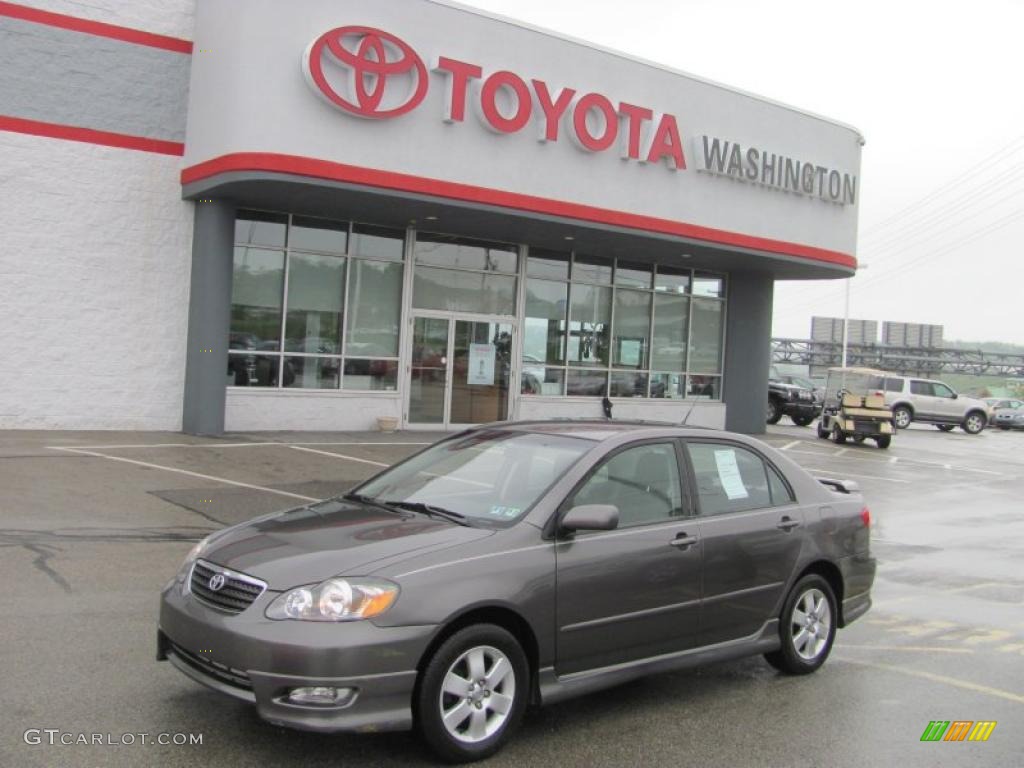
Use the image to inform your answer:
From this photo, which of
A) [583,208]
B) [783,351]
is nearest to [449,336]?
[583,208]

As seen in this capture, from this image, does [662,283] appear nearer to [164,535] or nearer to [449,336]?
[449,336]

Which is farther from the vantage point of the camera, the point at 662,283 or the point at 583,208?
the point at 662,283

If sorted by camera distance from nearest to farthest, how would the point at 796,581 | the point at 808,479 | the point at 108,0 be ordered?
1. the point at 796,581
2. the point at 808,479
3. the point at 108,0

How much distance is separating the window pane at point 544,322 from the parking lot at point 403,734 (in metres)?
8.81

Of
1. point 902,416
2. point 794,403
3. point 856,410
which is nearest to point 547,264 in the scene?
point 856,410

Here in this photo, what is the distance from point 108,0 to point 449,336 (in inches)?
323

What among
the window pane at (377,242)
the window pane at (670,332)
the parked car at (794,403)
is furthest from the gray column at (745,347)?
the window pane at (377,242)

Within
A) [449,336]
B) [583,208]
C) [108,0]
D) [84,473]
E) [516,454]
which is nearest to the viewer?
[516,454]

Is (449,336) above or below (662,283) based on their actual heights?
below

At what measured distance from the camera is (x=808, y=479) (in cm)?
620

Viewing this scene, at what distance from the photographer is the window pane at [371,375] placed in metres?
17.8

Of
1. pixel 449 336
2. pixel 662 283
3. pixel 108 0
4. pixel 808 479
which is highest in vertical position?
pixel 108 0

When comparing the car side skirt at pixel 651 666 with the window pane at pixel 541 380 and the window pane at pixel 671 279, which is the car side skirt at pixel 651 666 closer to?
the window pane at pixel 541 380

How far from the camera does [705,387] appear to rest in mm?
23344
